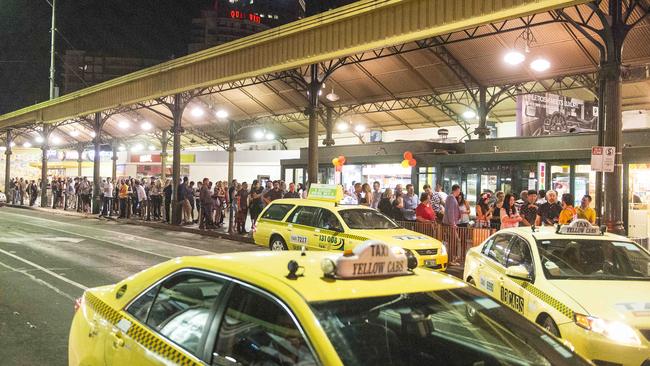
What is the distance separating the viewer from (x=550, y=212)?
11.4 metres

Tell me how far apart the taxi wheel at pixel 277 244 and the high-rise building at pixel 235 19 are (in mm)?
93797

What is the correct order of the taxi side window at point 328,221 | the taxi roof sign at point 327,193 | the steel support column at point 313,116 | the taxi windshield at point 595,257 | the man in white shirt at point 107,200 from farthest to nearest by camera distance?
the man in white shirt at point 107,200, the steel support column at point 313,116, the taxi roof sign at point 327,193, the taxi side window at point 328,221, the taxi windshield at point 595,257

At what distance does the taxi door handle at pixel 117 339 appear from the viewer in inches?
126

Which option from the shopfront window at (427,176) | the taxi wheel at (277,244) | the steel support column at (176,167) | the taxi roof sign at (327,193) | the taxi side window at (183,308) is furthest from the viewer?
the steel support column at (176,167)

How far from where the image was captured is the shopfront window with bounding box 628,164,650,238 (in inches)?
591

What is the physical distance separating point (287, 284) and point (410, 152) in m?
18.8

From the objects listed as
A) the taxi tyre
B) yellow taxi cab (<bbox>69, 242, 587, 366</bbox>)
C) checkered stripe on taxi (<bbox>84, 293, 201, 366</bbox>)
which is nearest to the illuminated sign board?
the taxi tyre

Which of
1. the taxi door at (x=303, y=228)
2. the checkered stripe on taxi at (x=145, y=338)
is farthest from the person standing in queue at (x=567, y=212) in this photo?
the checkered stripe on taxi at (x=145, y=338)

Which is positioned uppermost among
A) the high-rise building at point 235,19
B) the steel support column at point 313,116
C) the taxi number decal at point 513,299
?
the high-rise building at point 235,19

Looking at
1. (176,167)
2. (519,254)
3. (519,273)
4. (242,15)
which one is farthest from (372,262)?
(242,15)

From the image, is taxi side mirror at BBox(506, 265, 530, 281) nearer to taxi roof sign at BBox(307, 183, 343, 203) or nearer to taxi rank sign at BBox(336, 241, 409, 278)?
taxi rank sign at BBox(336, 241, 409, 278)

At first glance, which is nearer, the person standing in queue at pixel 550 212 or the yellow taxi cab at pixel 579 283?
the yellow taxi cab at pixel 579 283

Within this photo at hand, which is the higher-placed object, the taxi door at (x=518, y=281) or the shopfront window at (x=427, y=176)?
the shopfront window at (x=427, y=176)

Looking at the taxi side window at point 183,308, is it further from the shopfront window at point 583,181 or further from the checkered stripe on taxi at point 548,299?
the shopfront window at point 583,181
